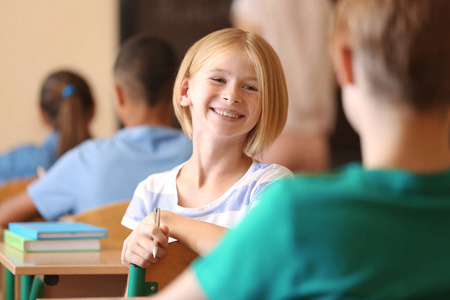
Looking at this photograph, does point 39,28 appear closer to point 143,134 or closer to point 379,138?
point 143,134

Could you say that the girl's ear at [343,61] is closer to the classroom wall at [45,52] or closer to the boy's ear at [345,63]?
the boy's ear at [345,63]

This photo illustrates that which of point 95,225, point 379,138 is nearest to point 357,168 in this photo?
point 379,138

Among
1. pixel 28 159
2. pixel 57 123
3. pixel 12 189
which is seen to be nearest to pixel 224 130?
pixel 12 189

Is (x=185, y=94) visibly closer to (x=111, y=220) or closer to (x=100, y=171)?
(x=111, y=220)

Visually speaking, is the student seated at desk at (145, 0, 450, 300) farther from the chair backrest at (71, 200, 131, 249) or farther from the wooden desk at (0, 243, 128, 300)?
the chair backrest at (71, 200, 131, 249)

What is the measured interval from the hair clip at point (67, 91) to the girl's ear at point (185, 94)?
5.27 feet

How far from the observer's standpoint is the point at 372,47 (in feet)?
2.70

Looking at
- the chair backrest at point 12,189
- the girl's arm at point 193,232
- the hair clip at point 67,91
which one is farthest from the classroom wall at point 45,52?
the girl's arm at point 193,232

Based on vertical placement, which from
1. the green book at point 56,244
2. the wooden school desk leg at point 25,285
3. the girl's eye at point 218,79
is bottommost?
the wooden school desk leg at point 25,285

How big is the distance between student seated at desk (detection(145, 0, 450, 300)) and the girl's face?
86 centimetres

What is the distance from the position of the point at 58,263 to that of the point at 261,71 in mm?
667

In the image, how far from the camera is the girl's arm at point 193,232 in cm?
136

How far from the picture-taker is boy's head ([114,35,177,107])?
2.72m

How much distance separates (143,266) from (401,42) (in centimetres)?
74
